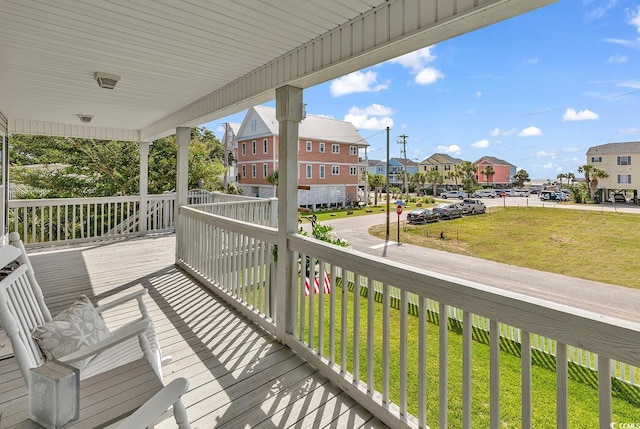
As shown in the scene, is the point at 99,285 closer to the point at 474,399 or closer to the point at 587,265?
the point at 474,399

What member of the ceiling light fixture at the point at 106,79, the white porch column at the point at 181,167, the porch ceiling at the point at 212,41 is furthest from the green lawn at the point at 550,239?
the white porch column at the point at 181,167

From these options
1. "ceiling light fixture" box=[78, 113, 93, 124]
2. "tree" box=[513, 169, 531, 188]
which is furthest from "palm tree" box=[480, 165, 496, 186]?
"ceiling light fixture" box=[78, 113, 93, 124]

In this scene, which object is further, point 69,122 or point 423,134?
point 69,122

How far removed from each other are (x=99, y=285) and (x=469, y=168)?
15.0ft

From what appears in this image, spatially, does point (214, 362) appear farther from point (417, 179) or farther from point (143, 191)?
point (143, 191)

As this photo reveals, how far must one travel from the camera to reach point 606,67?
172 cm

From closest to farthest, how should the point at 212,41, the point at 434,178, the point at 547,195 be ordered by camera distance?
the point at 547,195 < the point at 212,41 < the point at 434,178

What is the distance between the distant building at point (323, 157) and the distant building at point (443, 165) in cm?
92

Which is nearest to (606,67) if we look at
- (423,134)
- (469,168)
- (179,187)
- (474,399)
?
(469,168)

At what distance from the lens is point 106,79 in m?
3.47

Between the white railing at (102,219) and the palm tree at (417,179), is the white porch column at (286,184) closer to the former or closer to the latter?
the palm tree at (417,179)

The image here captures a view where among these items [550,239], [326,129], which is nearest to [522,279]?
[550,239]

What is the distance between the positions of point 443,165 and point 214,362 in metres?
2.63

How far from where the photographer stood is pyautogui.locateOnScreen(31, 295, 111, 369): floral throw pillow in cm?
162
